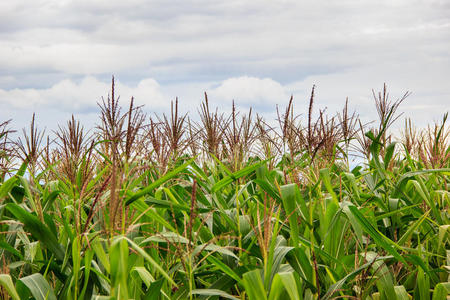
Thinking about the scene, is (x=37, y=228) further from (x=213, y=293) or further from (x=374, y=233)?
(x=374, y=233)

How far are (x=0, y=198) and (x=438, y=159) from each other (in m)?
3.22

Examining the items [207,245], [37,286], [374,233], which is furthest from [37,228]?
[374,233]

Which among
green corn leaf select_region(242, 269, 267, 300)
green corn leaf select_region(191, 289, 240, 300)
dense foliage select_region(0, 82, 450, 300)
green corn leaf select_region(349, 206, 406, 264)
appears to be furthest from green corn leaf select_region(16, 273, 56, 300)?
green corn leaf select_region(349, 206, 406, 264)

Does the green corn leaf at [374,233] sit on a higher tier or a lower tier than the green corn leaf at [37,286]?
higher

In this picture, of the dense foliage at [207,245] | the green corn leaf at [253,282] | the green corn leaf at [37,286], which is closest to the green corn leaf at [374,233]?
the dense foliage at [207,245]

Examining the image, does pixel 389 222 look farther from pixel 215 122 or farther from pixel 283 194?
pixel 215 122

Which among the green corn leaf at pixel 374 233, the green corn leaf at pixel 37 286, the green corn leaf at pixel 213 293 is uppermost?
the green corn leaf at pixel 374 233

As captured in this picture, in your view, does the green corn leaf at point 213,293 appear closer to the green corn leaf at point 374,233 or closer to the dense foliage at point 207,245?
the dense foliage at point 207,245

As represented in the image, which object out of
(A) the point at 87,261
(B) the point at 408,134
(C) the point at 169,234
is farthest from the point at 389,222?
(B) the point at 408,134

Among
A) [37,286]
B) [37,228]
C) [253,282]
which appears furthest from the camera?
[37,228]

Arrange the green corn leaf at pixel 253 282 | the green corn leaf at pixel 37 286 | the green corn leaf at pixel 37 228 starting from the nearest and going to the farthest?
1. the green corn leaf at pixel 253 282
2. the green corn leaf at pixel 37 286
3. the green corn leaf at pixel 37 228

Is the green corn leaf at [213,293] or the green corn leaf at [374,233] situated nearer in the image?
the green corn leaf at [213,293]

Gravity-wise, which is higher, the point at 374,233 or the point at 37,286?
the point at 374,233

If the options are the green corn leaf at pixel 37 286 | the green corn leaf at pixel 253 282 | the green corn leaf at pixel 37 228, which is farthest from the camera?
the green corn leaf at pixel 37 228
